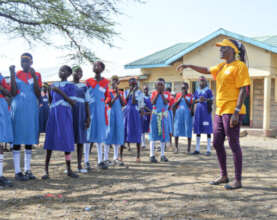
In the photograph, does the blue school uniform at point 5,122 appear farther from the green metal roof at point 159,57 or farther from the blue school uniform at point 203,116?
the green metal roof at point 159,57

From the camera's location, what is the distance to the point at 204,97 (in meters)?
8.33

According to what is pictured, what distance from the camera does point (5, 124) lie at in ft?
15.3

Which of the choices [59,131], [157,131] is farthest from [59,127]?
[157,131]

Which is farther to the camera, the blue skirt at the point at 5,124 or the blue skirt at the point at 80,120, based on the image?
the blue skirt at the point at 80,120

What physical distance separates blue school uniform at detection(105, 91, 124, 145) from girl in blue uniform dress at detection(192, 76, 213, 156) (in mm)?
2794

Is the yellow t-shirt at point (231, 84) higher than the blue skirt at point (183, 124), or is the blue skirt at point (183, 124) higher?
the yellow t-shirt at point (231, 84)

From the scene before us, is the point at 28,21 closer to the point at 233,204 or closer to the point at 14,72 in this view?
the point at 14,72

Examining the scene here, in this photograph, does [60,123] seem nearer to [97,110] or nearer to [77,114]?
[77,114]

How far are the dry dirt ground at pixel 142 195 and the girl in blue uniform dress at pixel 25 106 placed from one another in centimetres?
66

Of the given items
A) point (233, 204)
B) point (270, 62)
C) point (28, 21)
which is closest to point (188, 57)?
point (270, 62)

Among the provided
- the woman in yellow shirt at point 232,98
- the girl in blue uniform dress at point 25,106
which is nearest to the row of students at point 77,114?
the girl in blue uniform dress at point 25,106

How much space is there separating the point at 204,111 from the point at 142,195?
473 cm

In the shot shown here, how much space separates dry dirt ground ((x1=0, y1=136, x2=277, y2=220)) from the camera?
3.47 meters

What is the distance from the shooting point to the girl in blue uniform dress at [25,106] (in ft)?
16.3
